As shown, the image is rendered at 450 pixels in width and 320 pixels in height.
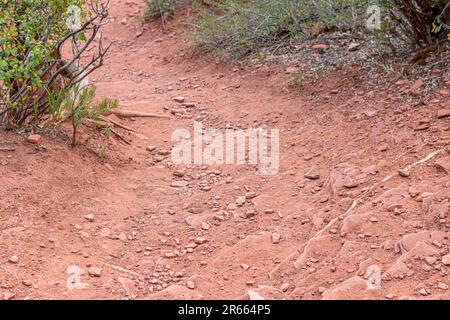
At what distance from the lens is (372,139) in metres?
4.42

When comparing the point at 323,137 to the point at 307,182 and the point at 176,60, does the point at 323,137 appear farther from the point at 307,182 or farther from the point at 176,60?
the point at 176,60

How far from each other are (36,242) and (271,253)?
1.31 metres

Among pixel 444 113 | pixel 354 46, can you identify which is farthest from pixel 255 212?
pixel 354 46

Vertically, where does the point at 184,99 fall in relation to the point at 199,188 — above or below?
above

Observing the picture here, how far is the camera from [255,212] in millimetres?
4031

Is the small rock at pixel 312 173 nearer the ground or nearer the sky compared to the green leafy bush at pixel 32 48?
nearer the ground

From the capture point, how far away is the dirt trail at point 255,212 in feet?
10.6

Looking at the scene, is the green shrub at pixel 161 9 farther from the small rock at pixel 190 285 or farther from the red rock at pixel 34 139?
the small rock at pixel 190 285

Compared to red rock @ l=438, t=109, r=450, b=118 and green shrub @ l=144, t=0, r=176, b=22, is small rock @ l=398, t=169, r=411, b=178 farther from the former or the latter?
green shrub @ l=144, t=0, r=176, b=22

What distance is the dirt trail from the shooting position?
3221 mm

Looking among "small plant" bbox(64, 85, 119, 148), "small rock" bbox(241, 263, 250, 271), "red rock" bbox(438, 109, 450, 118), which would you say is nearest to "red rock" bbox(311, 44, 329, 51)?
"red rock" bbox(438, 109, 450, 118)

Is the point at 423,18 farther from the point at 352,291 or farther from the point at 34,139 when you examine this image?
the point at 34,139

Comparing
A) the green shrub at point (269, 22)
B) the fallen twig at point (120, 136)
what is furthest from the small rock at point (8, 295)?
the green shrub at point (269, 22)
